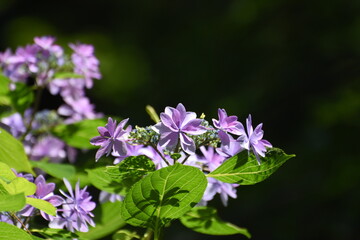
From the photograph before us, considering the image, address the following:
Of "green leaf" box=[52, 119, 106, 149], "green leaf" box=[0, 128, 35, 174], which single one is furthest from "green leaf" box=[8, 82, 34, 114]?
"green leaf" box=[0, 128, 35, 174]

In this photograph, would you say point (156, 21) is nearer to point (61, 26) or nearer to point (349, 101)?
point (61, 26)

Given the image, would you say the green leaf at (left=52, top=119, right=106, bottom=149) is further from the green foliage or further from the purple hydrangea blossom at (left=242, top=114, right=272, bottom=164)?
the purple hydrangea blossom at (left=242, top=114, right=272, bottom=164)

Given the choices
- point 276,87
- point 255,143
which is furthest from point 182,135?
point 276,87

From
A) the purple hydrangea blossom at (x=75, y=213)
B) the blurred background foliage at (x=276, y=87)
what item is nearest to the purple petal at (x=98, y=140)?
the purple hydrangea blossom at (x=75, y=213)

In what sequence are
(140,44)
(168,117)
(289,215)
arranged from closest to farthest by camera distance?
1. (168,117)
2. (289,215)
3. (140,44)

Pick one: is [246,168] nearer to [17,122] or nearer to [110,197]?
[110,197]

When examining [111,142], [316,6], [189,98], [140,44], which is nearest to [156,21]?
[140,44]
